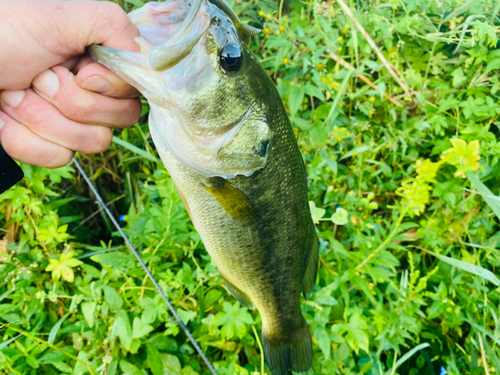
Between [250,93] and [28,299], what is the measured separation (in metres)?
1.33

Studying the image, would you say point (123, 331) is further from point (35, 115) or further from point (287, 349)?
point (35, 115)

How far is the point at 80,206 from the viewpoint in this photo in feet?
7.53

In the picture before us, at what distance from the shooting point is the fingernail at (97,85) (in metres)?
0.84

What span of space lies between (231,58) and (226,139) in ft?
0.68

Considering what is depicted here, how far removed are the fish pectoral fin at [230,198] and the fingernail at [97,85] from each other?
365mm

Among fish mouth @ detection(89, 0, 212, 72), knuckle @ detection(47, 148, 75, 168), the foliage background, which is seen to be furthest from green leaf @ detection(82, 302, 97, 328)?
fish mouth @ detection(89, 0, 212, 72)

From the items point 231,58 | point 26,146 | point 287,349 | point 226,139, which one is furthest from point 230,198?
point 287,349

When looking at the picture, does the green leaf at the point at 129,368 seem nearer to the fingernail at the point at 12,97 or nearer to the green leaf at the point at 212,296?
the green leaf at the point at 212,296

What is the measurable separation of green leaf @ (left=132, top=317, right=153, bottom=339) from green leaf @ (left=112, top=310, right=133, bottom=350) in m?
0.02

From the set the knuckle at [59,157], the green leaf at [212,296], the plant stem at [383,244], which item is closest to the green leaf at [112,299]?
the green leaf at [212,296]

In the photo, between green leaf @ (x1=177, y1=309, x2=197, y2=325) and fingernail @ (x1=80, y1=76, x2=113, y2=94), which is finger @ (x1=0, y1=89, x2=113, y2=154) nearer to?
fingernail @ (x1=80, y1=76, x2=113, y2=94)

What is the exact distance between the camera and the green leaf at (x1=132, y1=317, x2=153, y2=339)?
1238 millimetres

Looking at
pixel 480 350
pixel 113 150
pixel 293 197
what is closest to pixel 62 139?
pixel 293 197

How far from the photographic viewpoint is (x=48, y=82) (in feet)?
2.89
